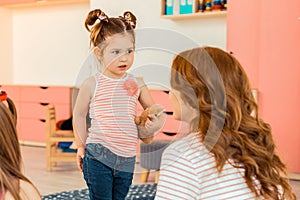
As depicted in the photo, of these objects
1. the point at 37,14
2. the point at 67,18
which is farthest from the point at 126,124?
the point at 37,14

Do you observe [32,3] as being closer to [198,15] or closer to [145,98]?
[198,15]

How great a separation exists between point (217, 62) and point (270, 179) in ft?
0.89

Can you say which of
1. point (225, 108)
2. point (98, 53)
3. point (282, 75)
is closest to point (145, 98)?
point (98, 53)

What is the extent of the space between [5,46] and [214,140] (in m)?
4.35

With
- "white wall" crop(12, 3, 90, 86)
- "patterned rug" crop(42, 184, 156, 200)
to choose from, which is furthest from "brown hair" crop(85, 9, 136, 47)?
"white wall" crop(12, 3, 90, 86)

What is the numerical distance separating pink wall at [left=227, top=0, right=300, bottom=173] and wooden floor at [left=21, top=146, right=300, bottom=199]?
317mm

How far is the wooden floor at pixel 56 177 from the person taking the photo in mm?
2594

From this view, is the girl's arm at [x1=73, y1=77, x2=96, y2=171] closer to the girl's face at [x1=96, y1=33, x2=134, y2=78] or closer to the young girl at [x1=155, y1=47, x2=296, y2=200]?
the girl's face at [x1=96, y1=33, x2=134, y2=78]

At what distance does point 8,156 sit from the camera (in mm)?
859

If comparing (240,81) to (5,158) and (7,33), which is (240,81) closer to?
(5,158)

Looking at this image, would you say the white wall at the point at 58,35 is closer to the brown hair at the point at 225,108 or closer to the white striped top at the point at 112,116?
the white striped top at the point at 112,116

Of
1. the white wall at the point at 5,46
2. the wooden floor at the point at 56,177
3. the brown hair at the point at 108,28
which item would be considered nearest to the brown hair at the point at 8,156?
the brown hair at the point at 108,28

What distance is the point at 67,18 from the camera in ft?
14.5

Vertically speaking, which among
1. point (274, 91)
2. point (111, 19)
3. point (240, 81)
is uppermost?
point (111, 19)
